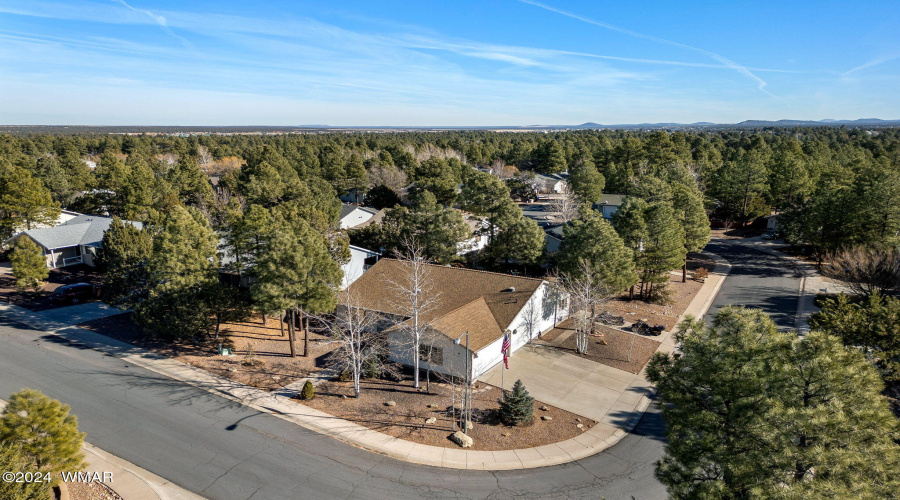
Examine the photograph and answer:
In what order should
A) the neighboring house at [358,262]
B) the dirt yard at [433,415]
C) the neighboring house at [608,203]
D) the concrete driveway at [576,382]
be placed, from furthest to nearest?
1. the neighboring house at [608,203]
2. the neighboring house at [358,262]
3. the concrete driveway at [576,382]
4. the dirt yard at [433,415]

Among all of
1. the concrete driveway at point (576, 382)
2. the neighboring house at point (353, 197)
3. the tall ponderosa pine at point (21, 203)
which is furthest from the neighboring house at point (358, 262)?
the neighboring house at point (353, 197)

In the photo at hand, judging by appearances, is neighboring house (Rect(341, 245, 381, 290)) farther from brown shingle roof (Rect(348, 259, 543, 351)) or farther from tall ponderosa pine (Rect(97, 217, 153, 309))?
tall ponderosa pine (Rect(97, 217, 153, 309))

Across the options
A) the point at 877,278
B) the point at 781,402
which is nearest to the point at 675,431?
the point at 781,402

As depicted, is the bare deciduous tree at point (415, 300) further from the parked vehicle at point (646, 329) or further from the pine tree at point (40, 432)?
the parked vehicle at point (646, 329)

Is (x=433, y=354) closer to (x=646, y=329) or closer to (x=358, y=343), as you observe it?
(x=358, y=343)

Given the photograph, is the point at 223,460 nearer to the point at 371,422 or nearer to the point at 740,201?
the point at 371,422

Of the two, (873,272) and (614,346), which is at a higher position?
(873,272)

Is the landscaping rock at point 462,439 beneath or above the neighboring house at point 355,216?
beneath

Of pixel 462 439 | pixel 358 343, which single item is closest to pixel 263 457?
pixel 358 343
